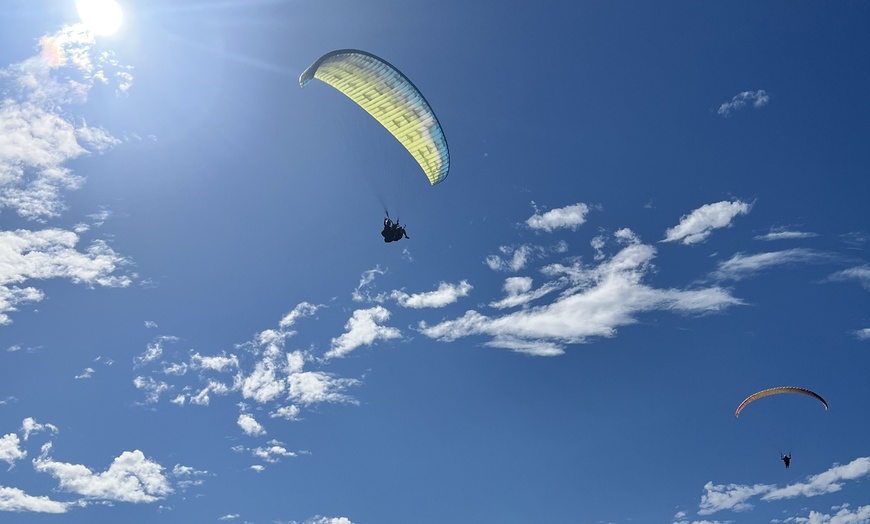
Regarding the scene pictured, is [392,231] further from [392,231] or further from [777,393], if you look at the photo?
[777,393]

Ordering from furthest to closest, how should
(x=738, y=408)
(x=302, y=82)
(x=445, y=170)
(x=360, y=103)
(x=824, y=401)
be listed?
(x=738, y=408) → (x=824, y=401) → (x=445, y=170) → (x=360, y=103) → (x=302, y=82)

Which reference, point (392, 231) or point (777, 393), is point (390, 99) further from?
point (777, 393)

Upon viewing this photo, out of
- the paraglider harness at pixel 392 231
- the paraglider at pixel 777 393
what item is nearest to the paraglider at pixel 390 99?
the paraglider harness at pixel 392 231

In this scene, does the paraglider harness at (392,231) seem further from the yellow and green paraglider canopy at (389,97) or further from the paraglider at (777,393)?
the paraglider at (777,393)

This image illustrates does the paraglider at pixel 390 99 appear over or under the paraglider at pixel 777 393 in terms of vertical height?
over

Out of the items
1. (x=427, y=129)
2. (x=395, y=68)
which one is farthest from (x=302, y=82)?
(x=427, y=129)

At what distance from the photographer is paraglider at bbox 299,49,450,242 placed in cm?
3622

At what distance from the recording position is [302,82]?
3366cm

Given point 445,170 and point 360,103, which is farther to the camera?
point 445,170

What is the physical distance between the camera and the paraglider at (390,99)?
36219mm

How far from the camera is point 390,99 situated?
3941 centimetres

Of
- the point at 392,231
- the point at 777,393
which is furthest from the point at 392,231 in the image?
the point at 777,393

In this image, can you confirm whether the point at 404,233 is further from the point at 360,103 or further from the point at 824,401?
the point at 824,401

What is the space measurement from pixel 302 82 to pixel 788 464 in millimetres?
50587
